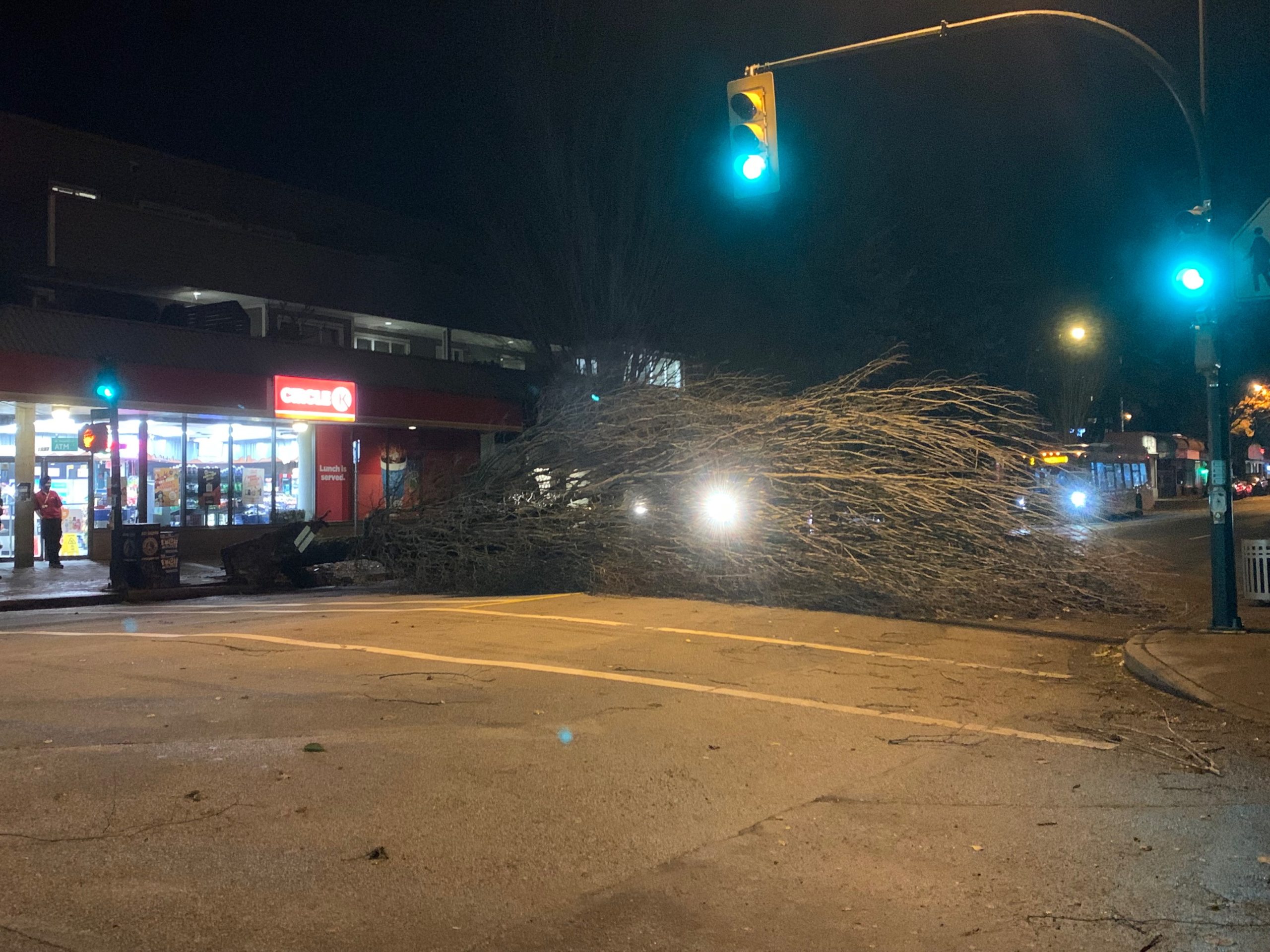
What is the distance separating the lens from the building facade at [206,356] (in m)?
23.7

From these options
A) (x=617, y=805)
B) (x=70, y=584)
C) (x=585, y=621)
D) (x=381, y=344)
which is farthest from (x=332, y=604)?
(x=381, y=344)

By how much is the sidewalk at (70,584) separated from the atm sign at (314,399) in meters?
4.28

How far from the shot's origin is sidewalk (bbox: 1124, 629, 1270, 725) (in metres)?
8.74

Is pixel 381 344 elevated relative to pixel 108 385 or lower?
elevated

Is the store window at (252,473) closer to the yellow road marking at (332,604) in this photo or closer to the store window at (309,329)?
the store window at (309,329)

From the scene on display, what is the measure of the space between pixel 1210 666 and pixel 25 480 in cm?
2349

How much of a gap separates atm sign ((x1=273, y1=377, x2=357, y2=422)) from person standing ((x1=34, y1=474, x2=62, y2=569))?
17.1 ft

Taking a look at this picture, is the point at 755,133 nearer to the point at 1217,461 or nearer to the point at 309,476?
the point at 1217,461

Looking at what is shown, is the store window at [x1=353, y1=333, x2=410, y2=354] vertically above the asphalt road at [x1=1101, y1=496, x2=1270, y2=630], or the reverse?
the store window at [x1=353, y1=333, x2=410, y2=354]

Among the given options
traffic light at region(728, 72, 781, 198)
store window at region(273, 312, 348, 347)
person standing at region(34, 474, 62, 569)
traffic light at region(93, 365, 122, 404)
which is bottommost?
person standing at region(34, 474, 62, 569)

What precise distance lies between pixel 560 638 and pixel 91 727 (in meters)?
5.50

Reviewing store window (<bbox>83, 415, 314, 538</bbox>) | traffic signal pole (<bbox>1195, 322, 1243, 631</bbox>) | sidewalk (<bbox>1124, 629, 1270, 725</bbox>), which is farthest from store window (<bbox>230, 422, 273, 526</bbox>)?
traffic signal pole (<bbox>1195, 322, 1243, 631</bbox>)

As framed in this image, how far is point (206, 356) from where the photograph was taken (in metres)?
25.2

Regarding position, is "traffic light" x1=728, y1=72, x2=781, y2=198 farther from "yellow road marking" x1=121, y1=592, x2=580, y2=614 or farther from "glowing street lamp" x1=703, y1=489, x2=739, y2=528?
Result: "yellow road marking" x1=121, y1=592, x2=580, y2=614
